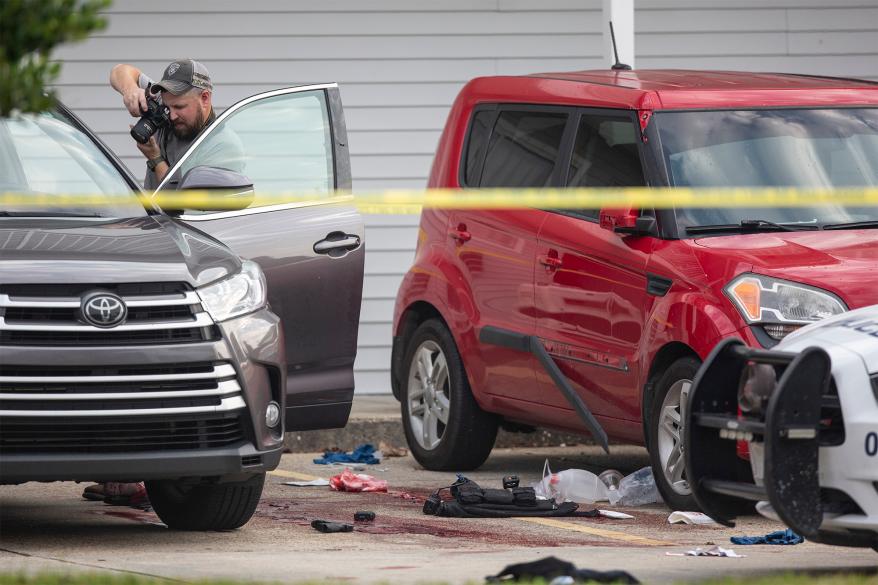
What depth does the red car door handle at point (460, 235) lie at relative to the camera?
9977mm

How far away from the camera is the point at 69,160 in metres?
8.15

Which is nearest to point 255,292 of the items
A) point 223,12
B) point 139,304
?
point 139,304

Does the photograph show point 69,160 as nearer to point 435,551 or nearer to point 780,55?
point 435,551

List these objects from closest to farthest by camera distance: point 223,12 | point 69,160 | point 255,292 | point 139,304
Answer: point 139,304 < point 255,292 < point 69,160 < point 223,12

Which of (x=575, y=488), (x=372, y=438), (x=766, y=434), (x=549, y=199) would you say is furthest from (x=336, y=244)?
(x=766, y=434)

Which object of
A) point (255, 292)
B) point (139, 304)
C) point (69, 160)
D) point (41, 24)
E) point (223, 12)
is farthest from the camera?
point (223, 12)

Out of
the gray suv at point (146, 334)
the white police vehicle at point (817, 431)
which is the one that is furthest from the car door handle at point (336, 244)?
the white police vehicle at point (817, 431)

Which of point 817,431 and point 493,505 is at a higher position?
point 817,431

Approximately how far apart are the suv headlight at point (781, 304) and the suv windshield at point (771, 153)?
0.70 m

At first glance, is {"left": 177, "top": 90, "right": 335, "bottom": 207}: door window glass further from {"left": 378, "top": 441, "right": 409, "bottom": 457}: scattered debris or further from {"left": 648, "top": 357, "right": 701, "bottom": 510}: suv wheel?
{"left": 378, "top": 441, "right": 409, "bottom": 457}: scattered debris

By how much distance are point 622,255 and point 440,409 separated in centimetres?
196

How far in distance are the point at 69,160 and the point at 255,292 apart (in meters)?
1.21

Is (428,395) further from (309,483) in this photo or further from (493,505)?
(493,505)

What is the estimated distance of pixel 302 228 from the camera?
8781 millimetres
